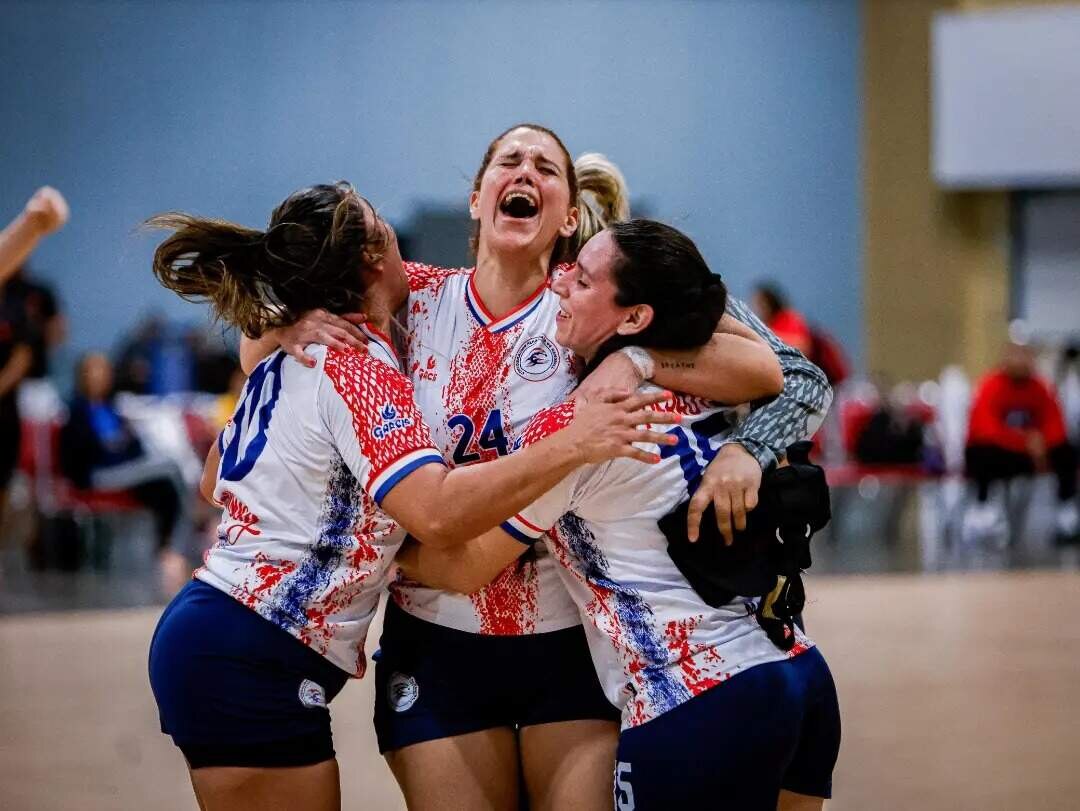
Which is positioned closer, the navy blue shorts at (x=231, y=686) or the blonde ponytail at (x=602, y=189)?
the navy blue shorts at (x=231, y=686)

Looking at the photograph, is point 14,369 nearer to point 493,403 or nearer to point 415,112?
point 415,112

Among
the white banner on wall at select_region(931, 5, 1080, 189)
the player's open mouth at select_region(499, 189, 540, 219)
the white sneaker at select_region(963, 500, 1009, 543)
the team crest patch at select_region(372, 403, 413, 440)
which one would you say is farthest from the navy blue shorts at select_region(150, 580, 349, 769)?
the white banner on wall at select_region(931, 5, 1080, 189)

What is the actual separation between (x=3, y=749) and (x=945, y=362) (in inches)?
484

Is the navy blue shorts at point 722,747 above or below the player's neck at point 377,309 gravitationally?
below

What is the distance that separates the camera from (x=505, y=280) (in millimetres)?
2764

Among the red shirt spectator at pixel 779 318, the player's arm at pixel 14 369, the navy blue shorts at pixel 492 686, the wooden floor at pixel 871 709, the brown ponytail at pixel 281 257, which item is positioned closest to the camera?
the brown ponytail at pixel 281 257

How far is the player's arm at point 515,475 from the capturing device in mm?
2082

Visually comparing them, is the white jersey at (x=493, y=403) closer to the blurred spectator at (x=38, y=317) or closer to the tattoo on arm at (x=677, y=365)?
the tattoo on arm at (x=677, y=365)

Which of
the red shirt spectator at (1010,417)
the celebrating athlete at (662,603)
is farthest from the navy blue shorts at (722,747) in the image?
the red shirt spectator at (1010,417)

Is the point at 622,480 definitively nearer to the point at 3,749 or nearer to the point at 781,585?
the point at 781,585

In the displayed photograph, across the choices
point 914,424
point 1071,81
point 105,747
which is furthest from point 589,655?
point 1071,81

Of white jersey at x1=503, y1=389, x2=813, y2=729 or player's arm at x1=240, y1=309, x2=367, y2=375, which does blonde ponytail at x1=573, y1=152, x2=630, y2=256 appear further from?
white jersey at x1=503, y1=389, x2=813, y2=729

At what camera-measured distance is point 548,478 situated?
2.12 metres

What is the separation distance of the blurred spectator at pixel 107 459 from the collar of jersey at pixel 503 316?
6.86 m
